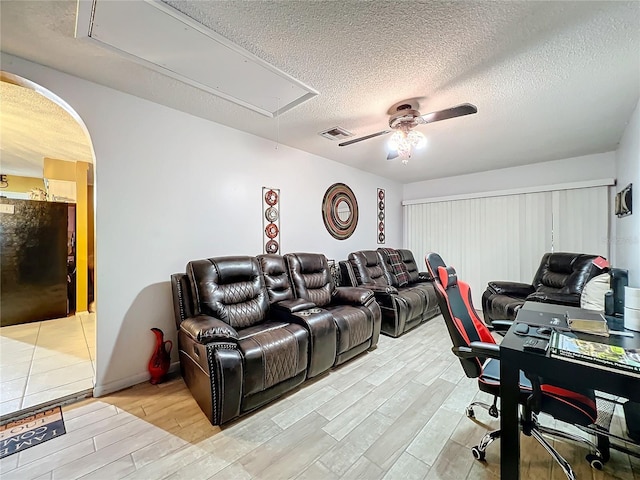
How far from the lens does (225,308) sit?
2.37m

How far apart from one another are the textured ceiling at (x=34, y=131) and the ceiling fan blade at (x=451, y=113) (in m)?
3.18

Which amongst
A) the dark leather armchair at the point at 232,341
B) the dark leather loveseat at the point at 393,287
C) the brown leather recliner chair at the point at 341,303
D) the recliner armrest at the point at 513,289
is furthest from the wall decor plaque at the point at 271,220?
the recliner armrest at the point at 513,289

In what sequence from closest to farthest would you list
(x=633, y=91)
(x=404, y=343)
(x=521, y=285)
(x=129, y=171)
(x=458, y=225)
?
(x=633, y=91) < (x=129, y=171) < (x=404, y=343) < (x=521, y=285) < (x=458, y=225)

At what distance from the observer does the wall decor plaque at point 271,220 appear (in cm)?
332

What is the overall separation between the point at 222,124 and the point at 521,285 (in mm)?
4423

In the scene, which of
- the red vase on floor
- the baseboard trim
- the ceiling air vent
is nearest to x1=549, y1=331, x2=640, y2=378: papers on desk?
the ceiling air vent

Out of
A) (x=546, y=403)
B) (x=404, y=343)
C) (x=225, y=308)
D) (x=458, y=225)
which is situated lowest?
(x=404, y=343)

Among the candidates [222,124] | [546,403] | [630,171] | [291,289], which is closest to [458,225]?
[630,171]

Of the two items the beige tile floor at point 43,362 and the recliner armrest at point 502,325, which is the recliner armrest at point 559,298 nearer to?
the recliner armrest at point 502,325

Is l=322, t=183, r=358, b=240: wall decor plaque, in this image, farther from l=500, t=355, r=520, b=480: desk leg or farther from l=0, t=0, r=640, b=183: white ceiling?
l=500, t=355, r=520, b=480: desk leg

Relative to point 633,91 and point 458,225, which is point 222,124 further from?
point 458,225

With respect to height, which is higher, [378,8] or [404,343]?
[378,8]

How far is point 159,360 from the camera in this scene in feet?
7.74

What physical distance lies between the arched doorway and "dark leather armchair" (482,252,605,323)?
14.7ft
